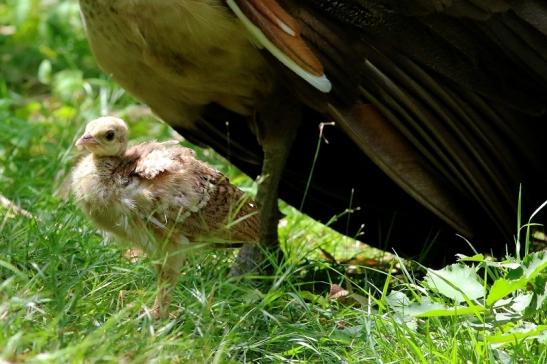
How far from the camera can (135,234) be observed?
383cm

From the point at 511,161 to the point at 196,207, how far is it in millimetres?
1405

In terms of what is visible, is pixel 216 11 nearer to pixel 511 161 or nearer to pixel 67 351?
pixel 511 161

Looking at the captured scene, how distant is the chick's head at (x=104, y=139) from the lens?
391 centimetres

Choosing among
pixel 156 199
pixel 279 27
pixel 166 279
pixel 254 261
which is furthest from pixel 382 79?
pixel 166 279

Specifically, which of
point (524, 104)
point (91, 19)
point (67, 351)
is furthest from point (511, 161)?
point (67, 351)

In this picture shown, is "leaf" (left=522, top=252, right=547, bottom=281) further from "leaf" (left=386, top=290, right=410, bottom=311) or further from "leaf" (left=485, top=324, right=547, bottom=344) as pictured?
"leaf" (left=386, top=290, right=410, bottom=311)

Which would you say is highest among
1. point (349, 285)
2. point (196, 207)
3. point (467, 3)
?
point (467, 3)

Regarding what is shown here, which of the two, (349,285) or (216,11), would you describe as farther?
(349,285)

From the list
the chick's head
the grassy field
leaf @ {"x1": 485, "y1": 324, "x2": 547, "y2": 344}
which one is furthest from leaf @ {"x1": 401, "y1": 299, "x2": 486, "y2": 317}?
the chick's head

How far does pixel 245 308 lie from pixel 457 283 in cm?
70

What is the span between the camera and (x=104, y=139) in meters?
3.92

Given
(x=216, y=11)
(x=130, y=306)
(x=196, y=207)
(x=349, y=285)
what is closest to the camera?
(x=130, y=306)

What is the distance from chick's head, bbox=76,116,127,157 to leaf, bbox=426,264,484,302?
1114 millimetres

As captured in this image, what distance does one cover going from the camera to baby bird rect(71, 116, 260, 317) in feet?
12.3
